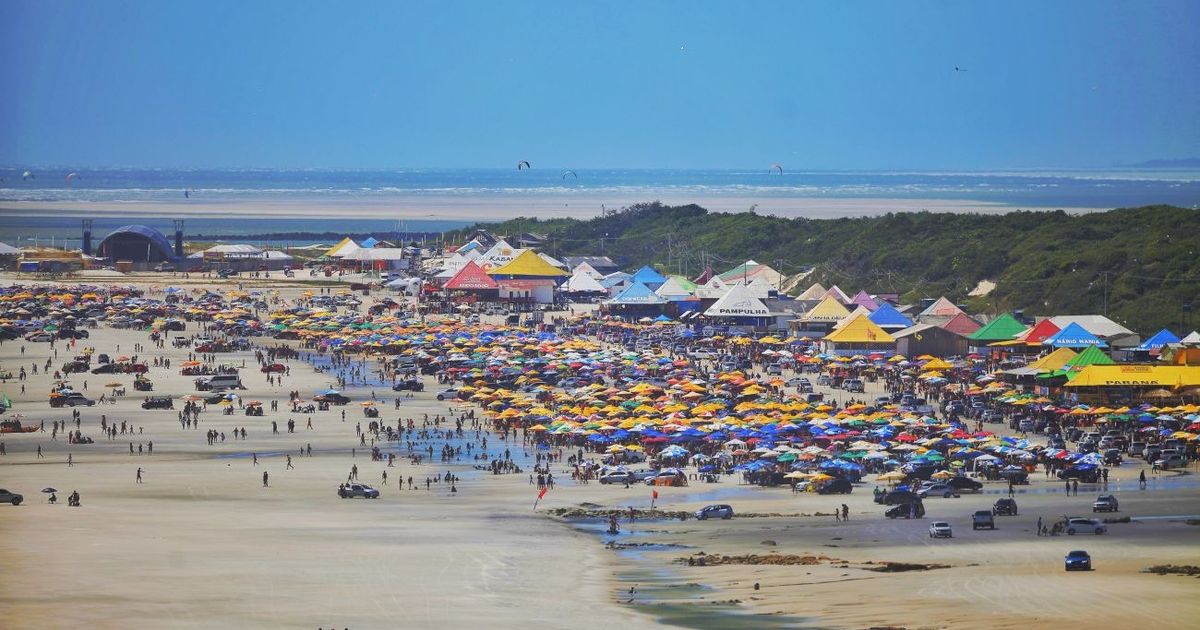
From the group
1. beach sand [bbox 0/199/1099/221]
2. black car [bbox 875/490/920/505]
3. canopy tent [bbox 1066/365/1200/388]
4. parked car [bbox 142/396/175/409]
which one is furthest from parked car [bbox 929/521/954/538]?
beach sand [bbox 0/199/1099/221]

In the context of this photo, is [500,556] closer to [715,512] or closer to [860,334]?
[715,512]

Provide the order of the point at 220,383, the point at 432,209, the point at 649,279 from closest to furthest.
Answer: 1. the point at 220,383
2. the point at 649,279
3. the point at 432,209

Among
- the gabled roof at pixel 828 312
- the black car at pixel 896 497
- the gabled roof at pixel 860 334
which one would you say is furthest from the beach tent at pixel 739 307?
the black car at pixel 896 497

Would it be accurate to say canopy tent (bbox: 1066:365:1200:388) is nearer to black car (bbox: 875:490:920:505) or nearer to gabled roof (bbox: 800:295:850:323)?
black car (bbox: 875:490:920:505)

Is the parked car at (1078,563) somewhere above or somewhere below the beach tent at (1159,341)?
below

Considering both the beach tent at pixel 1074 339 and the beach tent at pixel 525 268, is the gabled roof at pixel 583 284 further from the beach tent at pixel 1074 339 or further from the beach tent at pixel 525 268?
the beach tent at pixel 1074 339

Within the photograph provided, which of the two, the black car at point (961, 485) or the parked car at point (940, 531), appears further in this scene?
the black car at point (961, 485)

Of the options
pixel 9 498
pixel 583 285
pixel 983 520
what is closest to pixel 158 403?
pixel 9 498
